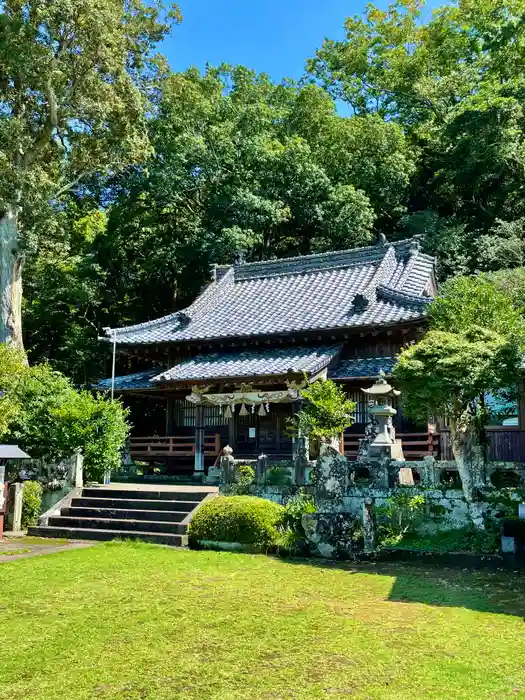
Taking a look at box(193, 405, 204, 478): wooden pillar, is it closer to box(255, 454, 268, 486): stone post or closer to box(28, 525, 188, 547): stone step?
box(255, 454, 268, 486): stone post

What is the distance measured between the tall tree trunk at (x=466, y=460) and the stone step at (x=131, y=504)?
5.79 m

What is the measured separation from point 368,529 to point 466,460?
220cm

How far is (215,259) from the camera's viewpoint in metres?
30.2

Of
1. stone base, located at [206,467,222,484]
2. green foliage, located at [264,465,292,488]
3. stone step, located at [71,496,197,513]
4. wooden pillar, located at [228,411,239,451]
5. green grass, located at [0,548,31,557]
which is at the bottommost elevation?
green grass, located at [0,548,31,557]

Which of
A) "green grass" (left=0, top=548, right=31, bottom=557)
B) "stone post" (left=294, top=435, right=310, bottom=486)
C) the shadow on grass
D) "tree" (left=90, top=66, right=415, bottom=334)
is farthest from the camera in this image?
"tree" (left=90, top=66, right=415, bottom=334)

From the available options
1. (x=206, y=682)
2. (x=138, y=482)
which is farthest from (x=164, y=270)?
(x=206, y=682)

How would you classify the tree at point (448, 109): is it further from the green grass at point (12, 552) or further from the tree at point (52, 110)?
the green grass at point (12, 552)

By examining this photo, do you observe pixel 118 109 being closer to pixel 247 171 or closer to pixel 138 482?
pixel 247 171

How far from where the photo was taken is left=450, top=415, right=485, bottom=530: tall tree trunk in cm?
1040

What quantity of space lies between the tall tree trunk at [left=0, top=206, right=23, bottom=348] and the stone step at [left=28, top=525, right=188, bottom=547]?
1061cm

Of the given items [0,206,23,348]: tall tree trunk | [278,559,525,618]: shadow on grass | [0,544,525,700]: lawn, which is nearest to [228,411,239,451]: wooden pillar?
[0,206,23,348]: tall tree trunk

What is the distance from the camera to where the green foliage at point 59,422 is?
14.4m

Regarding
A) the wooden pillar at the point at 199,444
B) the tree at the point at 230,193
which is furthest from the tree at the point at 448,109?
the wooden pillar at the point at 199,444

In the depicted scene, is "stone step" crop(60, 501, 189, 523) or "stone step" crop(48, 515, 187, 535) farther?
"stone step" crop(60, 501, 189, 523)
